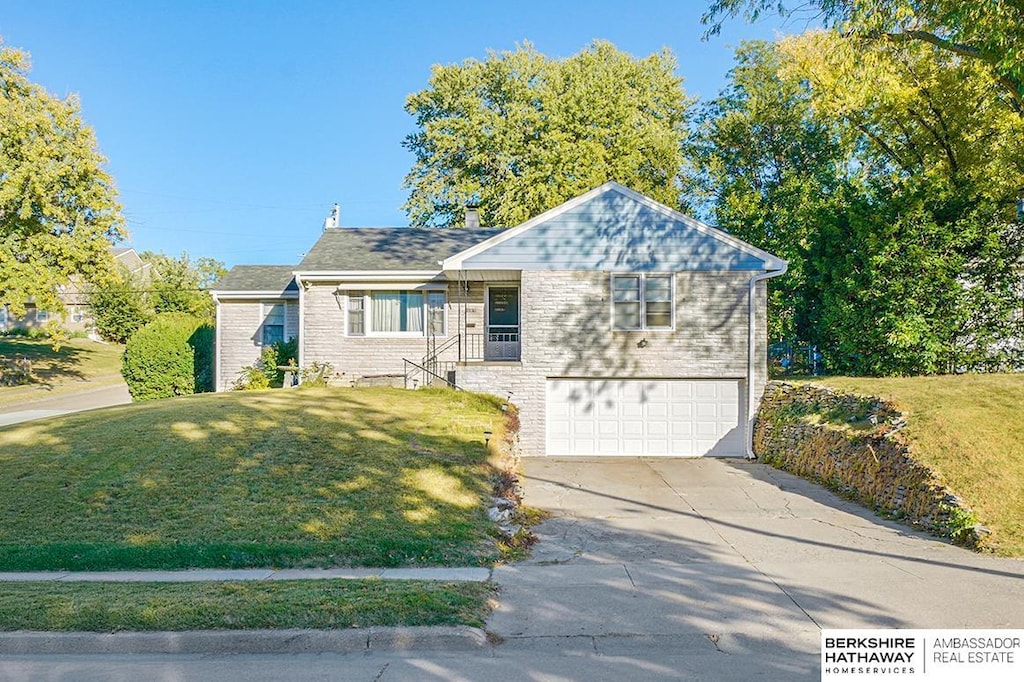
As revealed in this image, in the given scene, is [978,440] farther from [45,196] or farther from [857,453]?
[45,196]

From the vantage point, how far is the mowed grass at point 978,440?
27.1 feet

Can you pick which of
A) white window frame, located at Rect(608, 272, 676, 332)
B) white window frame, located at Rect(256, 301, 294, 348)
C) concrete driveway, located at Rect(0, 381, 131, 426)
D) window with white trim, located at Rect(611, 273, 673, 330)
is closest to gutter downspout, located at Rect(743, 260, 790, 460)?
white window frame, located at Rect(608, 272, 676, 332)

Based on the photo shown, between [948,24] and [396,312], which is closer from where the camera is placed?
[948,24]

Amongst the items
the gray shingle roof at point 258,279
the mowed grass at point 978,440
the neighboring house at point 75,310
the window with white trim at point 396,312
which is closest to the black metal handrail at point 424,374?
the window with white trim at point 396,312

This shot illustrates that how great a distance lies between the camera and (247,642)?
16.6 feet

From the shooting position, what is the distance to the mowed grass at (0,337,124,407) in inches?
1073

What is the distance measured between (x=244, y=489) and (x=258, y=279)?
14.0 m

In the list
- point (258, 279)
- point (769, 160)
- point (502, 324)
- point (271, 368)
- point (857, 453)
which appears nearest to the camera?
point (857, 453)

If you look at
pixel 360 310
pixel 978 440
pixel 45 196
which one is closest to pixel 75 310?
pixel 45 196

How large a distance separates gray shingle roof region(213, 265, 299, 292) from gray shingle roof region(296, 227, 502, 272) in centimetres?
210

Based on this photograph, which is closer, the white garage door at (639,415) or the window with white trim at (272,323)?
the white garage door at (639,415)

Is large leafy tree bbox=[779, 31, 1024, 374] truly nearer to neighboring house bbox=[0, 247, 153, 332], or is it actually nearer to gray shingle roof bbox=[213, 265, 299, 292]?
gray shingle roof bbox=[213, 265, 299, 292]

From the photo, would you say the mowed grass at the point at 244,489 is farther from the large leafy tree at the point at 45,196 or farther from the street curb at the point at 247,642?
the large leafy tree at the point at 45,196

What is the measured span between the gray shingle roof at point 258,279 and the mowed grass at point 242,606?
14.9 meters
